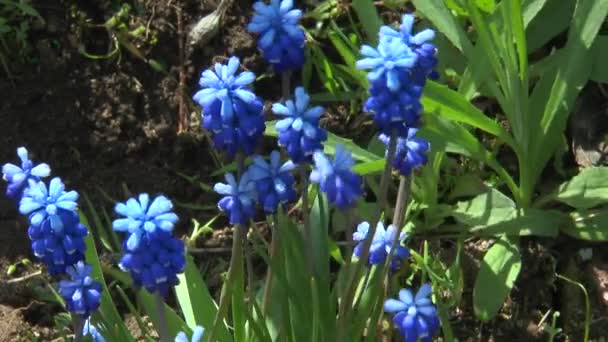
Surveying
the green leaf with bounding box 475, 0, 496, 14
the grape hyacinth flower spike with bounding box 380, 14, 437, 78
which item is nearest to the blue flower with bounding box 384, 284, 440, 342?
the grape hyacinth flower spike with bounding box 380, 14, 437, 78

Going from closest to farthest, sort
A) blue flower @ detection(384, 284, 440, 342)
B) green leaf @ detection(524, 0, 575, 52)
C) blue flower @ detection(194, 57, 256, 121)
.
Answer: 1. blue flower @ detection(194, 57, 256, 121)
2. blue flower @ detection(384, 284, 440, 342)
3. green leaf @ detection(524, 0, 575, 52)

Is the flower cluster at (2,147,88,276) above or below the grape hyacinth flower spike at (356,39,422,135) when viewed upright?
below

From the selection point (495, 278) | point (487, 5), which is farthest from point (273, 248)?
point (487, 5)

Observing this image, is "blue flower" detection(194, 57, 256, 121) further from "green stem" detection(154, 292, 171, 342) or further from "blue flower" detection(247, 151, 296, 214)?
"green stem" detection(154, 292, 171, 342)

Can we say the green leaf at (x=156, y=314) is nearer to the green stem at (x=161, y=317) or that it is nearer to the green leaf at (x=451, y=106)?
the green stem at (x=161, y=317)

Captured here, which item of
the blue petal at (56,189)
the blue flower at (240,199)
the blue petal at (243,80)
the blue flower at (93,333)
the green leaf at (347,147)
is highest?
the blue petal at (243,80)

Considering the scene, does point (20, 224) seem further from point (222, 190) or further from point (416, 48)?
point (416, 48)

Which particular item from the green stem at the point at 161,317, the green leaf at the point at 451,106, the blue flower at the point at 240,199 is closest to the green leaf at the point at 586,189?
the green leaf at the point at 451,106
